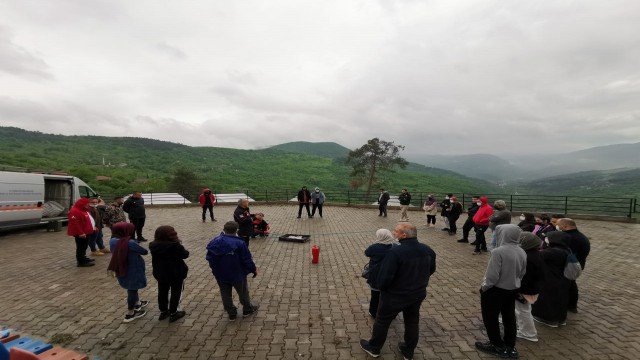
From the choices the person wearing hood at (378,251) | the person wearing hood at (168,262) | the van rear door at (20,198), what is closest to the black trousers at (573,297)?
the person wearing hood at (378,251)

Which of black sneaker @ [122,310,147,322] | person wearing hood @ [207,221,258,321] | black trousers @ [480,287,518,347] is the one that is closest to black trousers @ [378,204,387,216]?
black trousers @ [480,287,518,347]

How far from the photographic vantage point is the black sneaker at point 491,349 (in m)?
4.01

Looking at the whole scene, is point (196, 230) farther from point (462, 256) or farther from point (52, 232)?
point (462, 256)

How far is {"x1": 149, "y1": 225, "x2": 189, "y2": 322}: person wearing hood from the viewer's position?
15.0ft

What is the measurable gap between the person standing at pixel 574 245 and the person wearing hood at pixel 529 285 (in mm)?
1328

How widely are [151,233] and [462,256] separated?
1125 centimetres

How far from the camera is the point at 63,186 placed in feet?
43.8

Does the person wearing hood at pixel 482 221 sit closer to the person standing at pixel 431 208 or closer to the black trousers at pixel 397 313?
the person standing at pixel 431 208

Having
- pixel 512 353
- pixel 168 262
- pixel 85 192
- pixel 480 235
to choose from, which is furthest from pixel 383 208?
pixel 85 192

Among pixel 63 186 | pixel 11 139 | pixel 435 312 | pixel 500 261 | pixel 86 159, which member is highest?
pixel 11 139

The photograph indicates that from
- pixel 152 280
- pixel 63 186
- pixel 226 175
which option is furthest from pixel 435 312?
pixel 226 175

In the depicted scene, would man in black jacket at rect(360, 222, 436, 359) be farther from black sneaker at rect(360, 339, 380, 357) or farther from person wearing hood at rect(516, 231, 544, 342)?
person wearing hood at rect(516, 231, 544, 342)

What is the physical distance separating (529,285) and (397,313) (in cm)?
201

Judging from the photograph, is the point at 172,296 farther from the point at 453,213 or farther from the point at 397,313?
the point at 453,213
